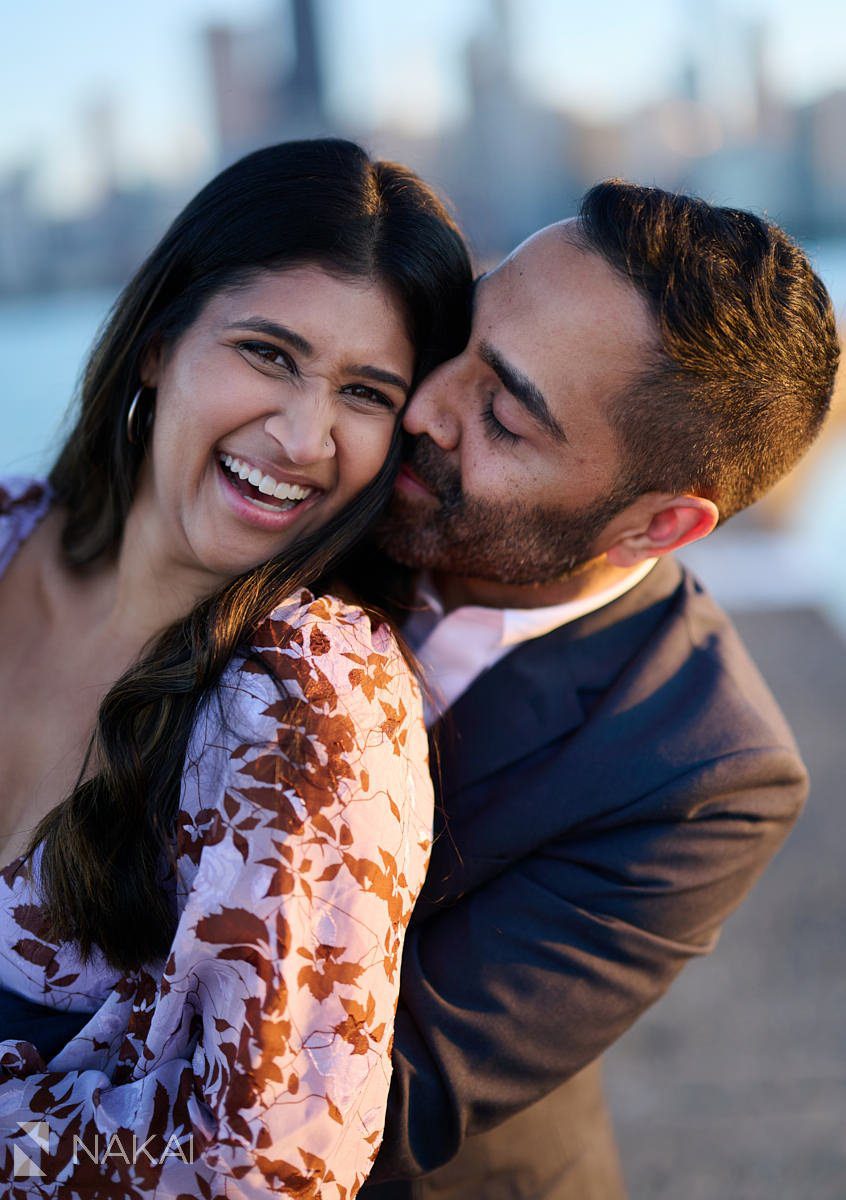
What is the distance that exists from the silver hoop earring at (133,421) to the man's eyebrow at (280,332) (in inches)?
13.3

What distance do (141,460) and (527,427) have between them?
677 millimetres

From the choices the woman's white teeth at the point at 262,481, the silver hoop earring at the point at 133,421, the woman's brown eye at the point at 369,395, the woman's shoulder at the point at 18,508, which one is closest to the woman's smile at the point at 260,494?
the woman's white teeth at the point at 262,481

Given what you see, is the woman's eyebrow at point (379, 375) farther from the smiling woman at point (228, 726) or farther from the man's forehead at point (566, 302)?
the man's forehead at point (566, 302)

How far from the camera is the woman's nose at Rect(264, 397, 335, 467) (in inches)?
66.6

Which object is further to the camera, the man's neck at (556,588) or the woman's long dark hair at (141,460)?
the man's neck at (556,588)

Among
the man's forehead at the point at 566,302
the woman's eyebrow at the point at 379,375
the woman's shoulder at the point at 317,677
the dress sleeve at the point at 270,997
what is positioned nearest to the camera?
the dress sleeve at the point at 270,997

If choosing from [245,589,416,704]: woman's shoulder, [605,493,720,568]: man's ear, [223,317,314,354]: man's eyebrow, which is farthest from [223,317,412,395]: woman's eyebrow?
[605,493,720,568]: man's ear

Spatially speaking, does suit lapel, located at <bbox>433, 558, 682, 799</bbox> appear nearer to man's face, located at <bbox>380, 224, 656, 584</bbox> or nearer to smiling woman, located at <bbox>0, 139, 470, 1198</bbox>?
man's face, located at <bbox>380, 224, 656, 584</bbox>

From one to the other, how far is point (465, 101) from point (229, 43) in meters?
5.42

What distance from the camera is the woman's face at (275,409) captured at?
1696 mm

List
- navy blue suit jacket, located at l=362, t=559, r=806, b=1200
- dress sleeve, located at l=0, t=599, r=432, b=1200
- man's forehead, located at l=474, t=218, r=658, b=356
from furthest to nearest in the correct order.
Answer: man's forehead, located at l=474, t=218, r=658, b=356 → navy blue suit jacket, located at l=362, t=559, r=806, b=1200 → dress sleeve, located at l=0, t=599, r=432, b=1200

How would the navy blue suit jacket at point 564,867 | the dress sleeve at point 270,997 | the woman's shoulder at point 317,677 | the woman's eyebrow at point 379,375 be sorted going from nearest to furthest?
the dress sleeve at point 270,997 < the woman's shoulder at point 317,677 < the navy blue suit jacket at point 564,867 < the woman's eyebrow at point 379,375

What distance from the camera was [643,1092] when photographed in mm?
2834

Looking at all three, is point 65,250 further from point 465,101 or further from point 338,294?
point 338,294
